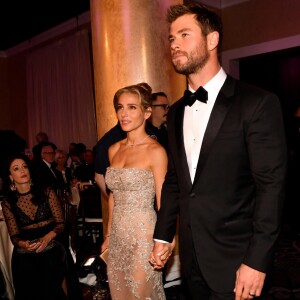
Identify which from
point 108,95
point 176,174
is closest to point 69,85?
point 108,95

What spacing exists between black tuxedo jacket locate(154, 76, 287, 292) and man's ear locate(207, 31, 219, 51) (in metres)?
0.17

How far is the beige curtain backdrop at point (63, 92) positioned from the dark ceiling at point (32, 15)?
55 cm

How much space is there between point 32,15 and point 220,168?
337 inches

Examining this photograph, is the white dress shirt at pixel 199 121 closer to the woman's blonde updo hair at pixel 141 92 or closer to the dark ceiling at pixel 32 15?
the woman's blonde updo hair at pixel 141 92

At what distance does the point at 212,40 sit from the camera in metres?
1.92

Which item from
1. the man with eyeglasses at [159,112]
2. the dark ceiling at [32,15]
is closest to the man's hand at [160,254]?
the man with eyeglasses at [159,112]

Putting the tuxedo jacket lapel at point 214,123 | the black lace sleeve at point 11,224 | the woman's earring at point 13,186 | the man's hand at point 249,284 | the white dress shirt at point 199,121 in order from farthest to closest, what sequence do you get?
the woman's earring at point 13,186 < the black lace sleeve at point 11,224 < the white dress shirt at point 199,121 < the tuxedo jacket lapel at point 214,123 < the man's hand at point 249,284

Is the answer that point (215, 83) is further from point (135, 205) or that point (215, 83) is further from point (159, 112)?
point (159, 112)

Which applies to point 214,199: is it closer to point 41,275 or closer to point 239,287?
point 239,287

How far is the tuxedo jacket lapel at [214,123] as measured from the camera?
184cm

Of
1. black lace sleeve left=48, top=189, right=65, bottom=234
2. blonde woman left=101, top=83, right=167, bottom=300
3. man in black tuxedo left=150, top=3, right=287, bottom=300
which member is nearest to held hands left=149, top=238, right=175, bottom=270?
man in black tuxedo left=150, top=3, right=287, bottom=300

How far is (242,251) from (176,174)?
0.51 metres

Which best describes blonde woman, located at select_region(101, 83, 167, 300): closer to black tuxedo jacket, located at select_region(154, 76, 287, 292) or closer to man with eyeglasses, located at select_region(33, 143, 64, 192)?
black tuxedo jacket, located at select_region(154, 76, 287, 292)

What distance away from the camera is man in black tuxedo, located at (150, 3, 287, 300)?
1704 millimetres
